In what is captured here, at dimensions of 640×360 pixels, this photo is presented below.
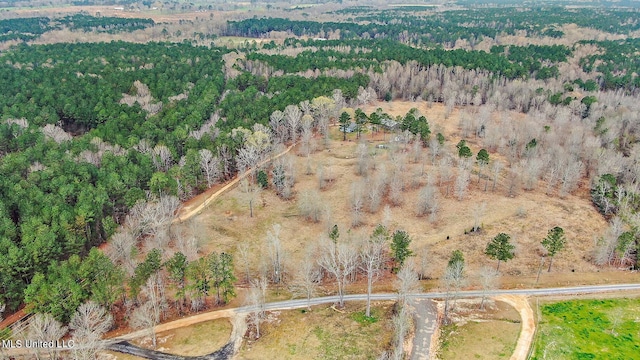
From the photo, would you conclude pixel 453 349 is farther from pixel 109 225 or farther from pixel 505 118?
pixel 505 118

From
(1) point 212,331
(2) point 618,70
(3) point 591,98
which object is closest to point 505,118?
(3) point 591,98

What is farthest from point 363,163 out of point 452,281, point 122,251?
point 122,251

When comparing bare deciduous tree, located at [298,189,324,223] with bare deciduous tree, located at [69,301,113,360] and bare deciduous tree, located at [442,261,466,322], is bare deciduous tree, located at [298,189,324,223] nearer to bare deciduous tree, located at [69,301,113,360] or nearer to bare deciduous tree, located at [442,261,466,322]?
bare deciduous tree, located at [442,261,466,322]

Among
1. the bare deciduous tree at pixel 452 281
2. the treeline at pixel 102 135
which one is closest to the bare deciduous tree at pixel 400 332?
the bare deciduous tree at pixel 452 281

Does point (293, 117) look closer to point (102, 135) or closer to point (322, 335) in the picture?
point (102, 135)

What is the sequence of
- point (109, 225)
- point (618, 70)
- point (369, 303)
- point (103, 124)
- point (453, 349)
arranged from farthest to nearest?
point (618, 70) < point (103, 124) < point (109, 225) < point (369, 303) < point (453, 349)

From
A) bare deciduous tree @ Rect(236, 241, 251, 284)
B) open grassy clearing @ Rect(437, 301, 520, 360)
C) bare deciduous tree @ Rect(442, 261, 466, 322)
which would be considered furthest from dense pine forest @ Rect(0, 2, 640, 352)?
bare deciduous tree @ Rect(442, 261, 466, 322)

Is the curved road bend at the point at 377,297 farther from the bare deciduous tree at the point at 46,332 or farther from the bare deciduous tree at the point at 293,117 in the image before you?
the bare deciduous tree at the point at 293,117
